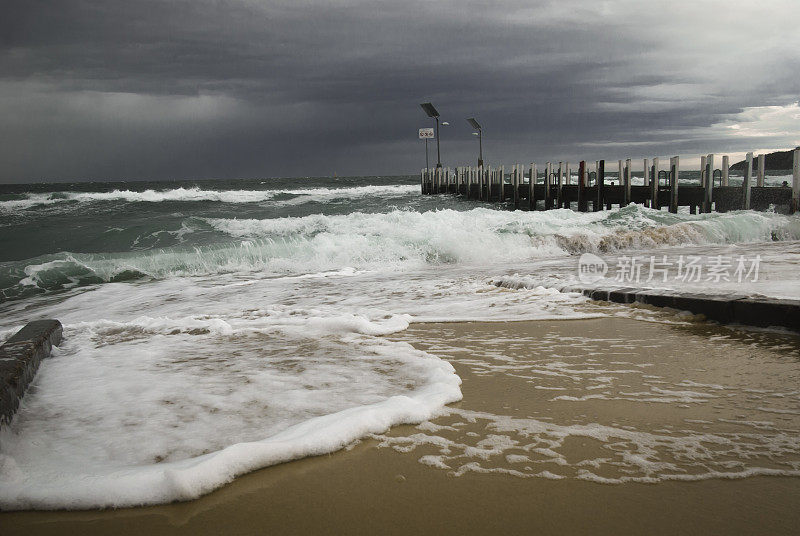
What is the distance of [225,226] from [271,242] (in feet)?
19.8

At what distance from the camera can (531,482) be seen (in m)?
1.75

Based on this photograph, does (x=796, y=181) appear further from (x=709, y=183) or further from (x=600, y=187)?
(x=600, y=187)

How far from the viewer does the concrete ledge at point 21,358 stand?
2402mm

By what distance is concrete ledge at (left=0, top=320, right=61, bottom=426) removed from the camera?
240cm

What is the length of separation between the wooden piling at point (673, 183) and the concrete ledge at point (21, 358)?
14434mm

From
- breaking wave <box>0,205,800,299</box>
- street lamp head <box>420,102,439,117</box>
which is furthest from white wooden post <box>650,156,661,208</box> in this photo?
street lamp head <box>420,102,439,117</box>

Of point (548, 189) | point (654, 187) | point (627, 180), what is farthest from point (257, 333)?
point (548, 189)

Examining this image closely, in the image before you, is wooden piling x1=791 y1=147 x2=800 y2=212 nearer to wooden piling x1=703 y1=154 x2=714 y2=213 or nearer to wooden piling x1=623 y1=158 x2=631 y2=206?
wooden piling x1=703 y1=154 x2=714 y2=213

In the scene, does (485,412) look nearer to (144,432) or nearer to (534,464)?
(534,464)

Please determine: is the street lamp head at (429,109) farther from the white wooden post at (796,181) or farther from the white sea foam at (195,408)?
the white sea foam at (195,408)

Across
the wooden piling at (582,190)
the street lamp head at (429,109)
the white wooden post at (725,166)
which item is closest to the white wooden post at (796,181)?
the white wooden post at (725,166)

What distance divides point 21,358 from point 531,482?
254 centimetres

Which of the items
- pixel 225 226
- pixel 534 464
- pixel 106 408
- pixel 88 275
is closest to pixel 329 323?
pixel 106 408

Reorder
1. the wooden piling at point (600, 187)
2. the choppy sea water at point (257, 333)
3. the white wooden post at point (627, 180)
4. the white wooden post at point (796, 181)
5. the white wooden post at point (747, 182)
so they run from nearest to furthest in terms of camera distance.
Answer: the choppy sea water at point (257, 333) < the white wooden post at point (796, 181) < the white wooden post at point (747, 182) < the white wooden post at point (627, 180) < the wooden piling at point (600, 187)
